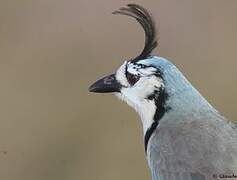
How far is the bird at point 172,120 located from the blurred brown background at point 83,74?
189cm

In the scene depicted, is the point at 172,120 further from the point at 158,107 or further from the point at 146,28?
the point at 146,28

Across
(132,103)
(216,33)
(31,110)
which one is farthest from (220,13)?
(132,103)

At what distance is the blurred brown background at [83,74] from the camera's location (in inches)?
324

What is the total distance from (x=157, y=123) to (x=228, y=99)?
2902 mm

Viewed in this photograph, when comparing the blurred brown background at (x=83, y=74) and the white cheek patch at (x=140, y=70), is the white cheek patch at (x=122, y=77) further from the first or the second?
the blurred brown background at (x=83, y=74)

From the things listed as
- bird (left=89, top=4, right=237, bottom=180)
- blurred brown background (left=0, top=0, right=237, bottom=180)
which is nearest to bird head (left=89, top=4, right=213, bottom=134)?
bird (left=89, top=4, right=237, bottom=180)

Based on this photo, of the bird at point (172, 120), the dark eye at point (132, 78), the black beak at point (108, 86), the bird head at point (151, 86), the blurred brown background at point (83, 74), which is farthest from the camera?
the blurred brown background at point (83, 74)

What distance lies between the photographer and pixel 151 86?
612 centimetres

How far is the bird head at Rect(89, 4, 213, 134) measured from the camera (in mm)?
5965

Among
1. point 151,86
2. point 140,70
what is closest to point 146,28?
point 140,70

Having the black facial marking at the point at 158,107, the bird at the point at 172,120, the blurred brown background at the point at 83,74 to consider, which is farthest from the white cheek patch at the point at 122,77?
the blurred brown background at the point at 83,74

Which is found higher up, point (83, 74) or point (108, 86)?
point (83, 74)

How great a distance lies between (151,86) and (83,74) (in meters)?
3.32

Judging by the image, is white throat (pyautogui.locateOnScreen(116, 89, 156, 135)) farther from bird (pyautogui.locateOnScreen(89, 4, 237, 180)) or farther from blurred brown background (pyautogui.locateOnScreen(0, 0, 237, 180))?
blurred brown background (pyautogui.locateOnScreen(0, 0, 237, 180))
